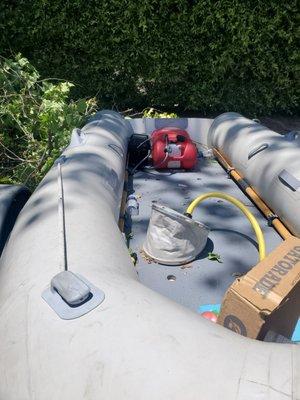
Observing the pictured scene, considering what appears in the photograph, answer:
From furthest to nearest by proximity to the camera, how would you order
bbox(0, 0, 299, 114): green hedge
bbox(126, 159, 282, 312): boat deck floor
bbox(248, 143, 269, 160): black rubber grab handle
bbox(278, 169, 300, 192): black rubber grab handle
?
bbox(0, 0, 299, 114): green hedge → bbox(248, 143, 269, 160): black rubber grab handle → bbox(278, 169, 300, 192): black rubber grab handle → bbox(126, 159, 282, 312): boat deck floor

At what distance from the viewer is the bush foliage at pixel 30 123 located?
3.99 meters

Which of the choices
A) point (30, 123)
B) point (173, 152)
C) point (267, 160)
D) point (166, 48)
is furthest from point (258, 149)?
point (166, 48)

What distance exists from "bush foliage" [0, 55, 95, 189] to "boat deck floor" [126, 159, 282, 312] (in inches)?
40.9

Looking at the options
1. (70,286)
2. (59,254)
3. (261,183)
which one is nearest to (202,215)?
(261,183)

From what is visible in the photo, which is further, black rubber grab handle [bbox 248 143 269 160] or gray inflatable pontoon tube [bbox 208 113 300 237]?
black rubber grab handle [bbox 248 143 269 160]

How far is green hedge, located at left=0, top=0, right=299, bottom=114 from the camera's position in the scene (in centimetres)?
575

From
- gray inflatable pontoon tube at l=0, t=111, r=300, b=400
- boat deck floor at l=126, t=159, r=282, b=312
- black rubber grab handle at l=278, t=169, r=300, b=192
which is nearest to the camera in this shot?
gray inflatable pontoon tube at l=0, t=111, r=300, b=400

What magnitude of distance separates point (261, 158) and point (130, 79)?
384 cm

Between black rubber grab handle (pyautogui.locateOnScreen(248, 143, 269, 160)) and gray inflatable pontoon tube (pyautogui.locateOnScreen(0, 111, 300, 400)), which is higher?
gray inflatable pontoon tube (pyautogui.locateOnScreen(0, 111, 300, 400))

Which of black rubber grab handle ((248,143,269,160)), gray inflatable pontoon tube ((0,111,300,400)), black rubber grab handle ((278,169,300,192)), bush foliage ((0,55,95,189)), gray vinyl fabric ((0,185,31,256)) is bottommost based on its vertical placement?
bush foliage ((0,55,95,189))

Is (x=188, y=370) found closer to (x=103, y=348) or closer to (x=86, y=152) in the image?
(x=103, y=348)

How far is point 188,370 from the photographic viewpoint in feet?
3.67

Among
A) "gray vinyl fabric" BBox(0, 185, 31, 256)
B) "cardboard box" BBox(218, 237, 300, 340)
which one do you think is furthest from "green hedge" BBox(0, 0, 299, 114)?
"cardboard box" BBox(218, 237, 300, 340)

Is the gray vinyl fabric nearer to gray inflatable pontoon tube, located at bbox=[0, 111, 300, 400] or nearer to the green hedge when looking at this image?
gray inflatable pontoon tube, located at bbox=[0, 111, 300, 400]
